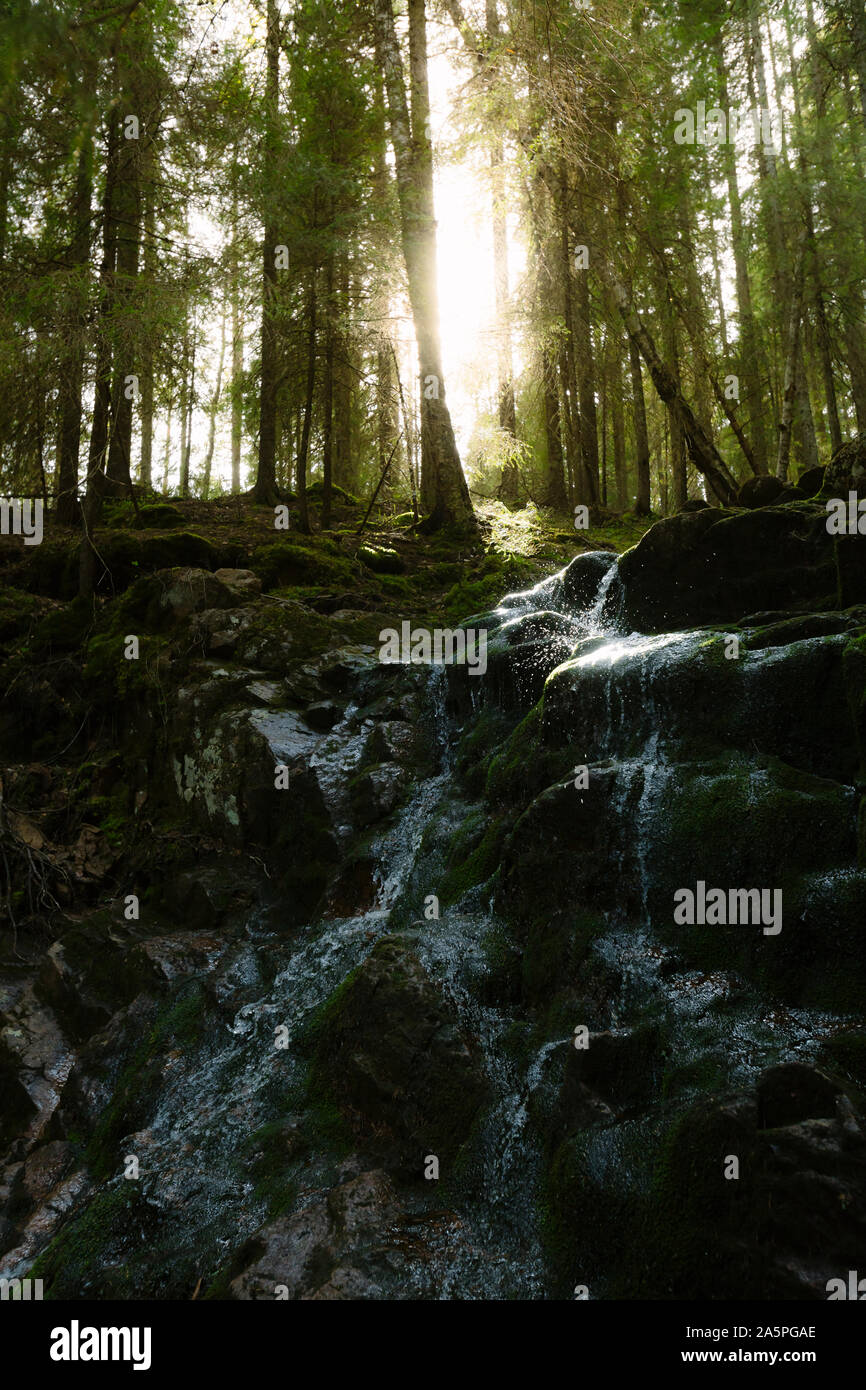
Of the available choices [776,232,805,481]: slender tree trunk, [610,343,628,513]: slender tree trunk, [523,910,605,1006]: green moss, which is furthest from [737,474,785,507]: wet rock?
[610,343,628,513]: slender tree trunk

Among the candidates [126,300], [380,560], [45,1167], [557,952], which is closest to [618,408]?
[380,560]

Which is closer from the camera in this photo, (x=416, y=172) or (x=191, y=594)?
(x=191, y=594)

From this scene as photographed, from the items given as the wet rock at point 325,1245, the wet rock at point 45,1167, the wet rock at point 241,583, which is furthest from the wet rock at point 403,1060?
the wet rock at point 241,583

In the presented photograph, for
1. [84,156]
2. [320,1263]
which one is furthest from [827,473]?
[84,156]

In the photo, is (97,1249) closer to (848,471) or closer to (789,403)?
(848,471)

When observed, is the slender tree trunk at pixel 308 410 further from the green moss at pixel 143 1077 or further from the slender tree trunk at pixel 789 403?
the green moss at pixel 143 1077

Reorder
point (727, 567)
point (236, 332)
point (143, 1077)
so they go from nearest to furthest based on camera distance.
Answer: point (143, 1077) → point (727, 567) → point (236, 332)

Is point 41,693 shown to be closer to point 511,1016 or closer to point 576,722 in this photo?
point 576,722

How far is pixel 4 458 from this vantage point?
9.20 metres

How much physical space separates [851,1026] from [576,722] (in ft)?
9.55

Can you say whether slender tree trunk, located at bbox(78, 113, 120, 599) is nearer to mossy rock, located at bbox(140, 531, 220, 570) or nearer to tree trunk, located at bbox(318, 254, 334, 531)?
mossy rock, located at bbox(140, 531, 220, 570)

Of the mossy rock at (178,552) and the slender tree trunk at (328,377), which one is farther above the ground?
the slender tree trunk at (328,377)

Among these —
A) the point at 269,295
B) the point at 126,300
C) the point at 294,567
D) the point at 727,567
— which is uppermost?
the point at 269,295

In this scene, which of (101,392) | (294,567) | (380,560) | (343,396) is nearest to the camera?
(101,392)
